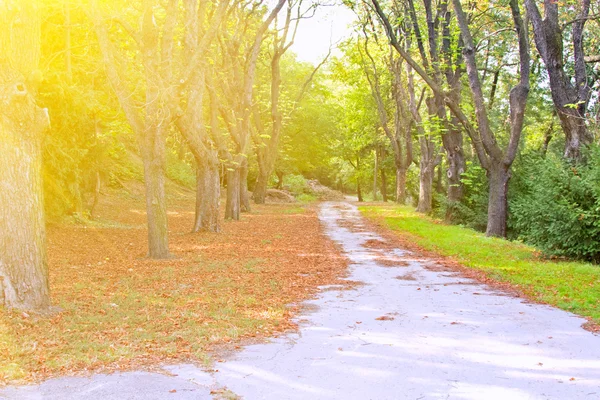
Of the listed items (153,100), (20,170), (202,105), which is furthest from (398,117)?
(20,170)

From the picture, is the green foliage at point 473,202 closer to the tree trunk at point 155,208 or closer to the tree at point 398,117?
the tree at point 398,117

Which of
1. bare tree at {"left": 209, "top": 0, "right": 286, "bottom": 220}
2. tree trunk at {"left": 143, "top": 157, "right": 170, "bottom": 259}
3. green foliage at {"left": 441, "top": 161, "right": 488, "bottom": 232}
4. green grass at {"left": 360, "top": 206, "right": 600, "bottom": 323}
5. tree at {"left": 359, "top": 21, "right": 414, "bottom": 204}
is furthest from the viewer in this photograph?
tree at {"left": 359, "top": 21, "right": 414, "bottom": 204}

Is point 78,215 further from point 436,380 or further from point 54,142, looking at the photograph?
point 436,380

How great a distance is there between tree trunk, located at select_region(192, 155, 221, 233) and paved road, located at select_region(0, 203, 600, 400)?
32.1 ft

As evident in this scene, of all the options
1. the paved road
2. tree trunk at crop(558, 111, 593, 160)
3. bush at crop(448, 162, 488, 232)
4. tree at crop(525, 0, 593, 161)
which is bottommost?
the paved road

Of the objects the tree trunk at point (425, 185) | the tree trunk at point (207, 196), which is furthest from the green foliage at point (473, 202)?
the tree trunk at point (207, 196)

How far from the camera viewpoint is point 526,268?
11648mm

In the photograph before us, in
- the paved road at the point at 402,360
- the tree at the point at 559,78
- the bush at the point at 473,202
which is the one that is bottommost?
the paved road at the point at 402,360

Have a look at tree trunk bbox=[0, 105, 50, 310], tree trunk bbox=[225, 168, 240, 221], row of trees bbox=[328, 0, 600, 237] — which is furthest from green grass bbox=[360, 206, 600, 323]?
tree trunk bbox=[225, 168, 240, 221]

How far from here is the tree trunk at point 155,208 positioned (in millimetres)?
12407

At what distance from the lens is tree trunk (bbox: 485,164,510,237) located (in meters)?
17.8

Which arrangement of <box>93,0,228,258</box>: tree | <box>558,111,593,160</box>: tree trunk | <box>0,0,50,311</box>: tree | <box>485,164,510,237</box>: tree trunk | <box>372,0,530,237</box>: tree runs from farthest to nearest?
<box>485,164,510,237</box>: tree trunk < <box>372,0,530,237</box>: tree < <box>558,111,593,160</box>: tree trunk < <box>93,0,228,258</box>: tree < <box>0,0,50,311</box>: tree

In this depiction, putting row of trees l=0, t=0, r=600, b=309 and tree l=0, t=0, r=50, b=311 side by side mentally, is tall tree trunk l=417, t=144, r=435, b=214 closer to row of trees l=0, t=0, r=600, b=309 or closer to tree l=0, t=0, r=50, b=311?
row of trees l=0, t=0, r=600, b=309

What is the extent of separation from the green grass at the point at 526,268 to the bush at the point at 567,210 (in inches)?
16.5
